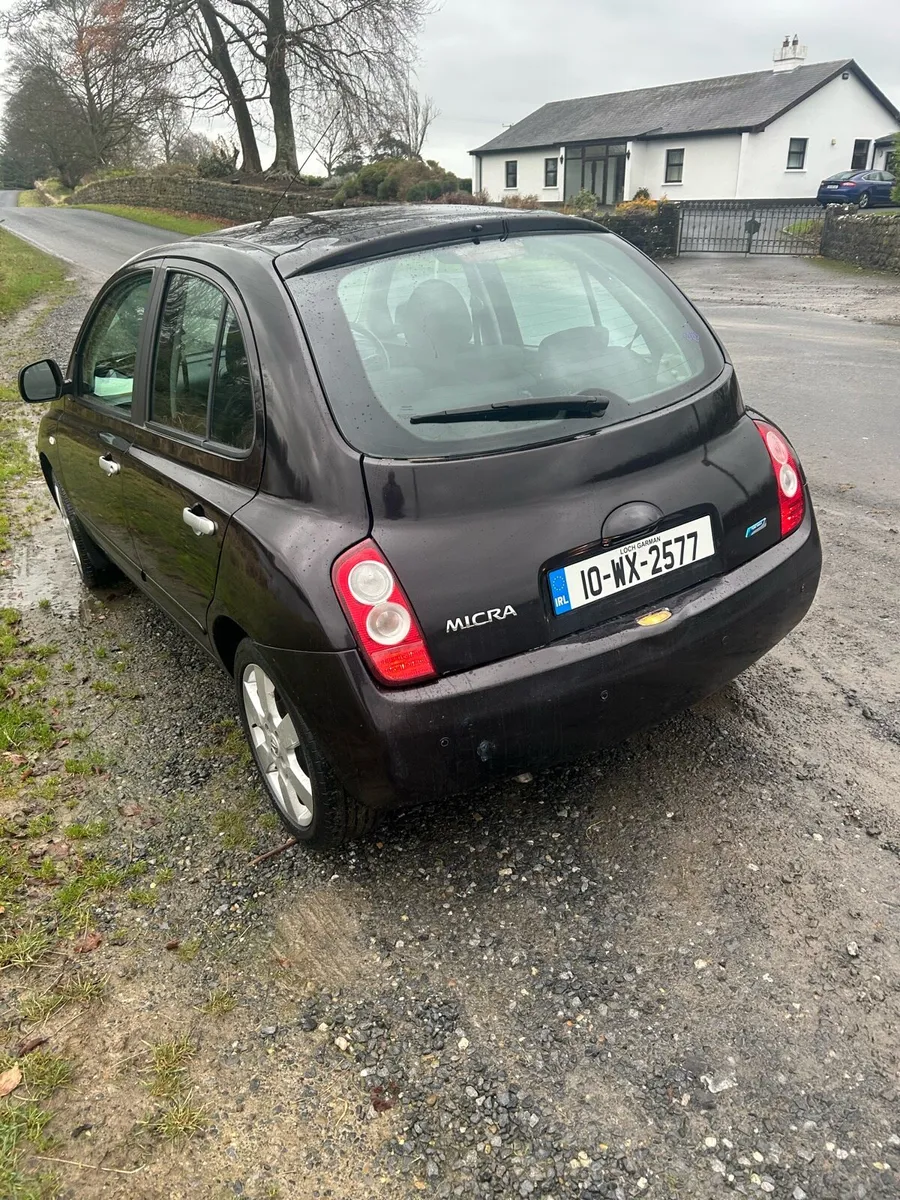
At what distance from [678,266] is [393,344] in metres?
22.1

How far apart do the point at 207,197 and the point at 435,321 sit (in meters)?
34.7

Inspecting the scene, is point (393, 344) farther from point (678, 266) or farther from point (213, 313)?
point (678, 266)

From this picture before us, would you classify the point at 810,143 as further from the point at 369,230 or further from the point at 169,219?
the point at 369,230

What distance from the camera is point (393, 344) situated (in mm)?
2578

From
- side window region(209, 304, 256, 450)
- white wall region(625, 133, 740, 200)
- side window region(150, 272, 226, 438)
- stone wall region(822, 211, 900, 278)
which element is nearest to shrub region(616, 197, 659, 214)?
stone wall region(822, 211, 900, 278)

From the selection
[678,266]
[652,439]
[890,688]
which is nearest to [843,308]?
[678,266]

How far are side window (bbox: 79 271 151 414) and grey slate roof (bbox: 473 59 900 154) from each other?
4101 centimetres

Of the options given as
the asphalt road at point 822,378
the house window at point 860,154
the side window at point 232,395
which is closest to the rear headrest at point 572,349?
the side window at point 232,395

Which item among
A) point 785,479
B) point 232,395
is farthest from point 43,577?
point 785,479

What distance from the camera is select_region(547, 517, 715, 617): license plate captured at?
2424 mm

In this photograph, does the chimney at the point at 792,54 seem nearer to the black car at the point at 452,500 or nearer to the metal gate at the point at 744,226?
the metal gate at the point at 744,226

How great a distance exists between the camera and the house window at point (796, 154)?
129 ft

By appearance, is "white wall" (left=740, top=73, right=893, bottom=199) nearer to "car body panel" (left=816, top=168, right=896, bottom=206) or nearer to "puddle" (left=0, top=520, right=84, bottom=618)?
"car body panel" (left=816, top=168, right=896, bottom=206)

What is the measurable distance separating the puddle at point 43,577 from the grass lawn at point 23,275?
11.4m
